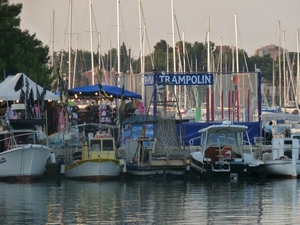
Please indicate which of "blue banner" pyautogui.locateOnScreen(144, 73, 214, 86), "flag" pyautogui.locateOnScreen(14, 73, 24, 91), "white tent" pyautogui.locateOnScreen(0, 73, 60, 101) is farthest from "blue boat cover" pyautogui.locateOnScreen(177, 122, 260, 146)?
"flag" pyautogui.locateOnScreen(14, 73, 24, 91)

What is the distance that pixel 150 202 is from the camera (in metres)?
30.5

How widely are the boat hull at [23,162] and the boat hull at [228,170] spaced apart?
6.32 meters

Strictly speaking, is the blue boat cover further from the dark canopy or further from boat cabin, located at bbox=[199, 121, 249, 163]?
the dark canopy

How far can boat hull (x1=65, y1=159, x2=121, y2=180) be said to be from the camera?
38.2 metres

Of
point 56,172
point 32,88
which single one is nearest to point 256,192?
point 56,172

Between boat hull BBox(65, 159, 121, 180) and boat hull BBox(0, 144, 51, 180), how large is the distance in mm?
1448

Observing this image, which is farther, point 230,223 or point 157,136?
point 157,136

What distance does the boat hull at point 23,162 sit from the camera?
124 feet

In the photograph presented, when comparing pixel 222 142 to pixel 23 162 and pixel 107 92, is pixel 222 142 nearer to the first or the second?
pixel 23 162

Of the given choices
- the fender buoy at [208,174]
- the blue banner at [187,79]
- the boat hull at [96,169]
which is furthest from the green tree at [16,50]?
the fender buoy at [208,174]

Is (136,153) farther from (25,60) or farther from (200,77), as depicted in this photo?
(25,60)

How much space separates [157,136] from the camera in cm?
3894

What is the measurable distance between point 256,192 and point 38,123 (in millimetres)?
10322

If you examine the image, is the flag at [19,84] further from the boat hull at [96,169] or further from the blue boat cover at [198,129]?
the blue boat cover at [198,129]
